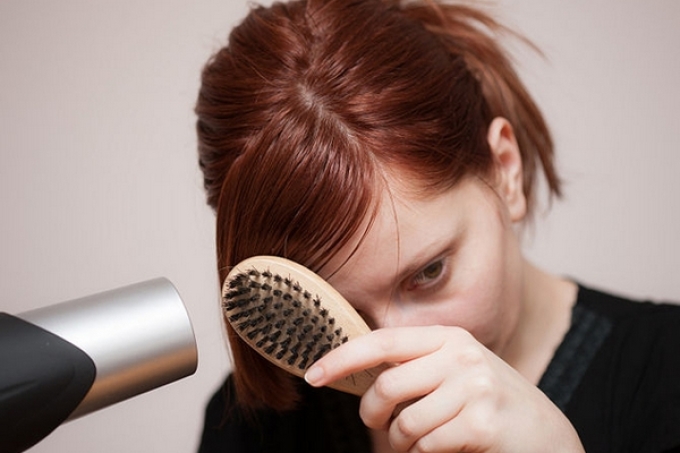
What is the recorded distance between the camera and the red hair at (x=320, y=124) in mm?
597

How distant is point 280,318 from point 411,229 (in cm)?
13

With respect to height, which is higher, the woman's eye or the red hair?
the red hair

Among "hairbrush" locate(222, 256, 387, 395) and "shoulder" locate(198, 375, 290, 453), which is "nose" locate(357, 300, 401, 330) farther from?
"shoulder" locate(198, 375, 290, 453)

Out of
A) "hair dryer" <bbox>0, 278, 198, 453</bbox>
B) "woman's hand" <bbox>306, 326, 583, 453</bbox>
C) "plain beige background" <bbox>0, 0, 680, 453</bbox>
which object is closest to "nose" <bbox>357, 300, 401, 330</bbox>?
"woman's hand" <bbox>306, 326, 583, 453</bbox>

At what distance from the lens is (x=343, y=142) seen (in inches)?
23.7

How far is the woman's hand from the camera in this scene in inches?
19.7

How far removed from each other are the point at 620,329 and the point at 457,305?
0.24 metres

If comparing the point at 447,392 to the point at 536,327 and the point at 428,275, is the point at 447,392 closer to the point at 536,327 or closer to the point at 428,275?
the point at 428,275

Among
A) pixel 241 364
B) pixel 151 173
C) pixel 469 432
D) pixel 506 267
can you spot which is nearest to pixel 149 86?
pixel 151 173

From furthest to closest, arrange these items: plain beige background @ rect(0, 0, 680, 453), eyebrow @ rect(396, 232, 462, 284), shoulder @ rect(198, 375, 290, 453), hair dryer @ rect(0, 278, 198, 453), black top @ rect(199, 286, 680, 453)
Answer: plain beige background @ rect(0, 0, 680, 453) < shoulder @ rect(198, 375, 290, 453) < black top @ rect(199, 286, 680, 453) < eyebrow @ rect(396, 232, 462, 284) < hair dryer @ rect(0, 278, 198, 453)

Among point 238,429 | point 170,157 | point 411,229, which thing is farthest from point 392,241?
point 170,157

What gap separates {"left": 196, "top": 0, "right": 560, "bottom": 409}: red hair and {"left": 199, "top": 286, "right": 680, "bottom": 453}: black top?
158 mm

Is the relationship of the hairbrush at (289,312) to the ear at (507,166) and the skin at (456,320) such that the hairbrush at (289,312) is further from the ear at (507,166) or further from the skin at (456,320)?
the ear at (507,166)

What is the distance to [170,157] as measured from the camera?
106 cm
